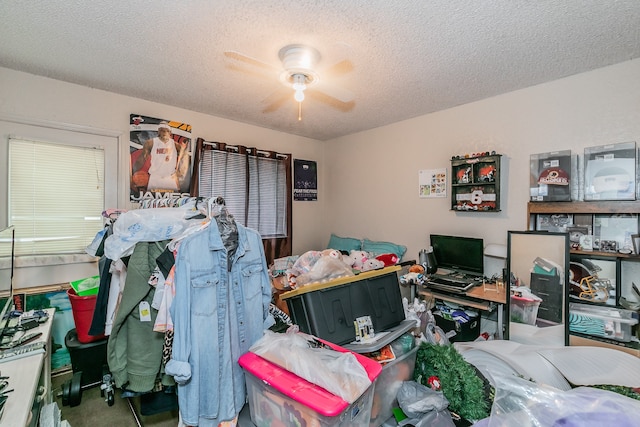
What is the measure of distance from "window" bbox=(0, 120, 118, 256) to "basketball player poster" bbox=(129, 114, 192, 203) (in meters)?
0.18

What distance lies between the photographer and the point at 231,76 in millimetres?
2465

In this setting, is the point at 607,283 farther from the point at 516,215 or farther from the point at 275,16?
the point at 275,16

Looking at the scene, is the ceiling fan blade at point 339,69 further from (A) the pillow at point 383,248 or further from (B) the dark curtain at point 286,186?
(A) the pillow at point 383,248

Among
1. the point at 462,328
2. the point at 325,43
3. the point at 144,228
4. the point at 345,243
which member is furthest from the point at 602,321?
the point at 144,228

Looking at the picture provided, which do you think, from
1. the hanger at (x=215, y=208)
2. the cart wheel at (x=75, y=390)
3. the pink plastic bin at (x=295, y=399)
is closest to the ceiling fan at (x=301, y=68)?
the hanger at (x=215, y=208)

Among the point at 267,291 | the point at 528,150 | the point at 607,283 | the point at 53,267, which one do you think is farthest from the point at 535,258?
the point at 53,267

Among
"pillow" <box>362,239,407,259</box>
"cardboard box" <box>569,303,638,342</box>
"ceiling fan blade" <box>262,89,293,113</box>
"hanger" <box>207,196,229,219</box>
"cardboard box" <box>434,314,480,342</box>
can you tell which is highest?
"ceiling fan blade" <box>262,89,293,113</box>

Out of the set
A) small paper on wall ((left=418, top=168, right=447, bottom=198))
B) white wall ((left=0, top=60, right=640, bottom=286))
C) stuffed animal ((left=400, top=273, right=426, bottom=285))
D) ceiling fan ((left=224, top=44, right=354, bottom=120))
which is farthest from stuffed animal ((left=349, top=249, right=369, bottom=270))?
ceiling fan ((left=224, top=44, right=354, bottom=120))

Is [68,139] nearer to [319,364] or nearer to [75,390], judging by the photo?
[75,390]

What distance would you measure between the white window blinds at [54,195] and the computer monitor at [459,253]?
346 cm

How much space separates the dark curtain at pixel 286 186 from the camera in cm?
338

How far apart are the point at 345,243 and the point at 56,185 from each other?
3.20m

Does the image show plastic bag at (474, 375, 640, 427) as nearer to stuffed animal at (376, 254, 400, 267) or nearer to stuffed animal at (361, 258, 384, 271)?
stuffed animal at (361, 258, 384, 271)

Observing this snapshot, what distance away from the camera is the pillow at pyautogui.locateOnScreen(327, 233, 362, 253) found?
4.05m
